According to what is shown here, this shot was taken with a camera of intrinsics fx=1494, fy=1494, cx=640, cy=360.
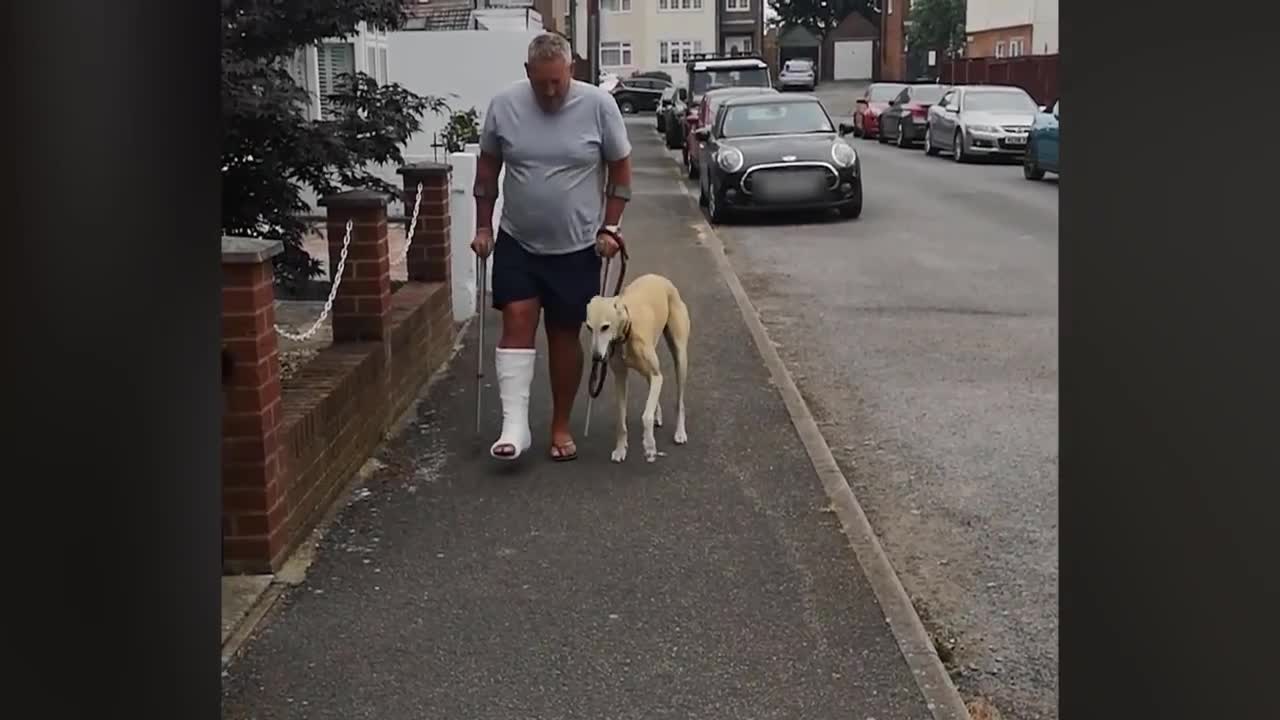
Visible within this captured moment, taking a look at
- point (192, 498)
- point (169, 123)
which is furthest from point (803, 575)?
point (169, 123)

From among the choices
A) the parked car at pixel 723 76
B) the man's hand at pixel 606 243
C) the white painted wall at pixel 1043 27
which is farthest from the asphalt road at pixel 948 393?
the white painted wall at pixel 1043 27

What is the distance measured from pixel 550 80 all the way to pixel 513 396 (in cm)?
140

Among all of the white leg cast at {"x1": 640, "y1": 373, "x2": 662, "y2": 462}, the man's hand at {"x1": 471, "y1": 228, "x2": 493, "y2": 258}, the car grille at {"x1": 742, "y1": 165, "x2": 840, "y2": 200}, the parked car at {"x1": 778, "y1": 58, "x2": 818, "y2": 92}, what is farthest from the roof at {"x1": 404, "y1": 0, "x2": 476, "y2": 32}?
the parked car at {"x1": 778, "y1": 58, "x2": 818, "y2": 92}

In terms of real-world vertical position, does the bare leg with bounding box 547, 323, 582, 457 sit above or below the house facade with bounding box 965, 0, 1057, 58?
below

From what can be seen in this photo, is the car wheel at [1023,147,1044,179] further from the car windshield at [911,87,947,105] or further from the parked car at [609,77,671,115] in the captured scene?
the parked car at [609,77,671,115]

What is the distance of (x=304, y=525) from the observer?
5.61 meters

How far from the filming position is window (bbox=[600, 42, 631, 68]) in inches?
3036

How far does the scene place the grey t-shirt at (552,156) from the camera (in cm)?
645

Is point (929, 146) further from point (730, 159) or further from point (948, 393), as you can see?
point (948, 393)

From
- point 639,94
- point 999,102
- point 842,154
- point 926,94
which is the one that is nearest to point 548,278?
point 842,154

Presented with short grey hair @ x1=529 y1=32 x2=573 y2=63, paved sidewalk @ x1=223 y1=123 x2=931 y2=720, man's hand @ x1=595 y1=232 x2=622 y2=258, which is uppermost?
short grey hair @ x1=529 y1=32 x2=573 y2=63

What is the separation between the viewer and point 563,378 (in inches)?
269

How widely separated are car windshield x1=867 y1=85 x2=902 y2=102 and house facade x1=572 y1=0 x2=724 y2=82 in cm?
3741
